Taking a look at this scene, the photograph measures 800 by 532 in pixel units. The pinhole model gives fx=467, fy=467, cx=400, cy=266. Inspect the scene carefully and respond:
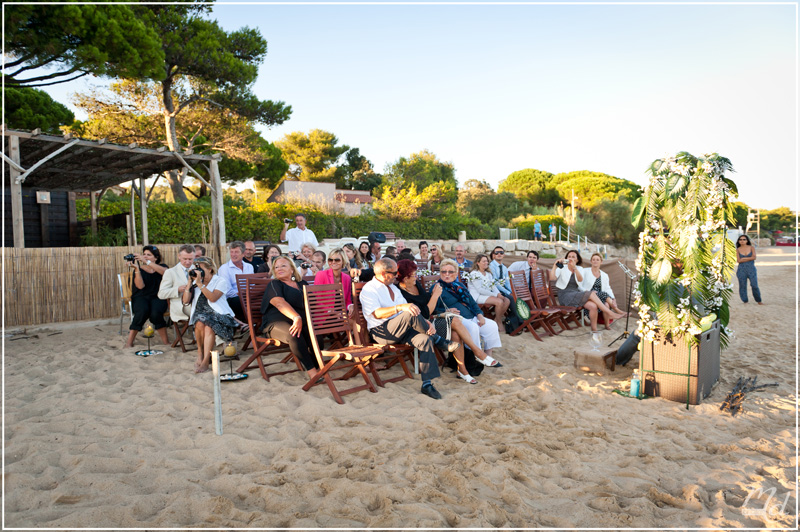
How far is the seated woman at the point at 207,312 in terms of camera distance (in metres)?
4.90

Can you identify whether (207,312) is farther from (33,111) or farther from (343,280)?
(33,111)

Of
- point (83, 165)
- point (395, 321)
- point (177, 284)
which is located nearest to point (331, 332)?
point (395, 321)

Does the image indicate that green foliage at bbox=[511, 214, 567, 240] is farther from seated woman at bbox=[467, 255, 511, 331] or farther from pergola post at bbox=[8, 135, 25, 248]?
pergola post at bbox=[8, 135, 25, 248]

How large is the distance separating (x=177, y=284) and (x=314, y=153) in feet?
107

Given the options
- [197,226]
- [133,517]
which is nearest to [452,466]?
[133,517]

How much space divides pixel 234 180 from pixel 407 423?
21426 mm

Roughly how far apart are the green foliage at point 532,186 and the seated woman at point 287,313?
36368mm

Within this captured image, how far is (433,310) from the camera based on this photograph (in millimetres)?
4953

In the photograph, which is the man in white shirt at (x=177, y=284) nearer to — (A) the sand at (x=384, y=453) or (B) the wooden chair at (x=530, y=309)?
(A) the sand at (x=384, y=453)

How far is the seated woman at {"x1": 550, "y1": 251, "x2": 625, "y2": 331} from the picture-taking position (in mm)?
7211

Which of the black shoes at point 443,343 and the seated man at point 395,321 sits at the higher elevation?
the seated man at point 395,321

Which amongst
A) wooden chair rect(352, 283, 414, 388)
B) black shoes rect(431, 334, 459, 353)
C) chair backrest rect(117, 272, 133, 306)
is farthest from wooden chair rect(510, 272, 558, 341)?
chair backrest rect(117, 272, 133, 306)

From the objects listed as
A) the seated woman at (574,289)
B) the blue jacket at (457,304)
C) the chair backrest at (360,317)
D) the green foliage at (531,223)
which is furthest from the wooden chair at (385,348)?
the green foliage at (531,223)

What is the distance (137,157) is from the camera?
28.7ft
